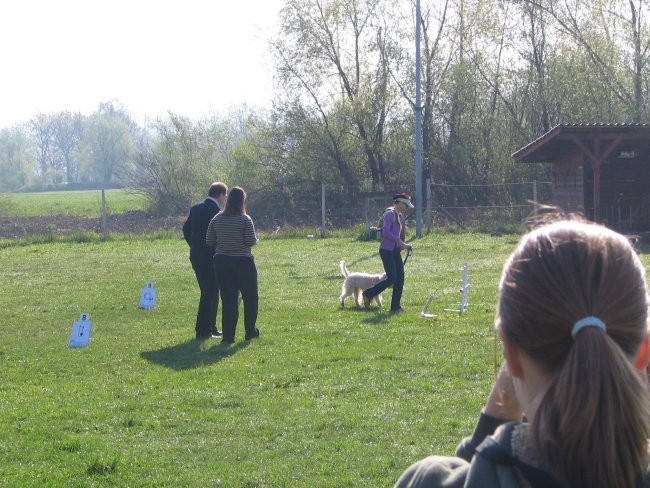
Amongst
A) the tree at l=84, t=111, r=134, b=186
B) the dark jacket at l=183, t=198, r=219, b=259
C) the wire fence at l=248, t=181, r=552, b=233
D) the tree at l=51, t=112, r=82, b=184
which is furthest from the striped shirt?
the tree at l=51, t=112, r=82, b=184

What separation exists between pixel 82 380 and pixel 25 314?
5487mm

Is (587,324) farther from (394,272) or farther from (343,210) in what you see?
(343,210)

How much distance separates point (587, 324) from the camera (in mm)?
1430

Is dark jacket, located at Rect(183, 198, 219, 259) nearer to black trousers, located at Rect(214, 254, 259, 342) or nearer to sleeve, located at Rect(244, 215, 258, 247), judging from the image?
black trousers, located at Rect(214, 254, 259, 342)

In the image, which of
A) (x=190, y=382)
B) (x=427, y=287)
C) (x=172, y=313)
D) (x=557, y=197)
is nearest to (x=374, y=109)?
(x=557, y=197)

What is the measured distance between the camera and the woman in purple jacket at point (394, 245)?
41.1 ft

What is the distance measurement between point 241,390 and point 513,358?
21.6ft

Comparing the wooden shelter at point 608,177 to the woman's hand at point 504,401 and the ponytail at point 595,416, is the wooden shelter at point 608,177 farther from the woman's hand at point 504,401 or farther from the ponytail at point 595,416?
the ponytail at point 595,416

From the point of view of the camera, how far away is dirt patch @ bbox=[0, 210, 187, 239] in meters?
31.7

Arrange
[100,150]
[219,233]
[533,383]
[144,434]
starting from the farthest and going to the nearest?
[100,150]
[219,233]
[144,434]
[533,383]

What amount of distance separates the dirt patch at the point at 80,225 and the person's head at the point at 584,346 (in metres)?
29.8

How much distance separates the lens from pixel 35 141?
116 m

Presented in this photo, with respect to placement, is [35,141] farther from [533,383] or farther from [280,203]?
[533,383]

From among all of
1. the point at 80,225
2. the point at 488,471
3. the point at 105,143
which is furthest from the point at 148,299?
the point at 105,143
